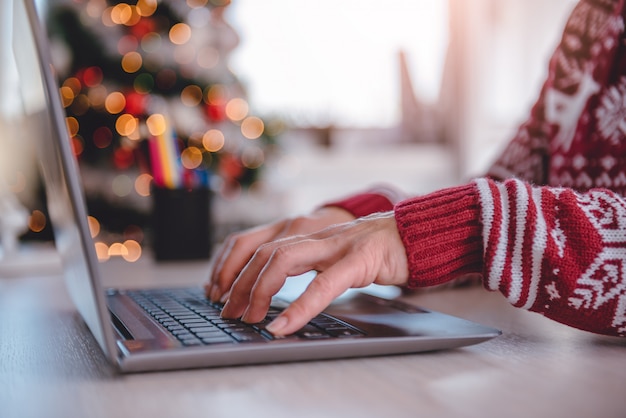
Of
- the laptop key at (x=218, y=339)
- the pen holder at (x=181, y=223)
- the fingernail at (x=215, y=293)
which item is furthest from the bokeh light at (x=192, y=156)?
the laptop key at (x=218, y=339)

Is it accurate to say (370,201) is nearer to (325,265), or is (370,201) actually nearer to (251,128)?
(325,265)

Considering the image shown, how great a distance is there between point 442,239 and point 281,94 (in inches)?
111

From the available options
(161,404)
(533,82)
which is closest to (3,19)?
(161,404)

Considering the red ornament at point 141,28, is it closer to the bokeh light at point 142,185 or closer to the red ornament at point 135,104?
the red ornament at point 135,104

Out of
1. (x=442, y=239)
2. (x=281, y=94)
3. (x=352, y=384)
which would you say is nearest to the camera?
(x=352, y=384)

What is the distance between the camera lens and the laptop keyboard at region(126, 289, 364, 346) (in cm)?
44

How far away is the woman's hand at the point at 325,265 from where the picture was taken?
47cm

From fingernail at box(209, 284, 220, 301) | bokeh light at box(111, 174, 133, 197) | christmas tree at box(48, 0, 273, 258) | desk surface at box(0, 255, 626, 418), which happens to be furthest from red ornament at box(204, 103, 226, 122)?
desk surface at box(0, 255, 626, 418)

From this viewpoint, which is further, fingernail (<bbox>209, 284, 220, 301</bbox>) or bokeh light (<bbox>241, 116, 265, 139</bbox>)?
bokeh light (<bbox>241, 116, 265, 139</bbox>)

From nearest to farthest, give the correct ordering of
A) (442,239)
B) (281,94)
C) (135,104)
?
(442,239) < (135,104) < (281,94)

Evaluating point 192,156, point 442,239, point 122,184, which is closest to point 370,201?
point 442,239

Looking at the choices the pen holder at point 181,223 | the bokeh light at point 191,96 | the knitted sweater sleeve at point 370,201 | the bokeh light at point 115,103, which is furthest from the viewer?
the bokeh light at point 191,96

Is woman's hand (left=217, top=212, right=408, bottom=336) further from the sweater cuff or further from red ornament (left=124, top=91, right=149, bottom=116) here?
red ornament (left=124, top=91, right=149, bottom=116)

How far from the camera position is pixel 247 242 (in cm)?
70
